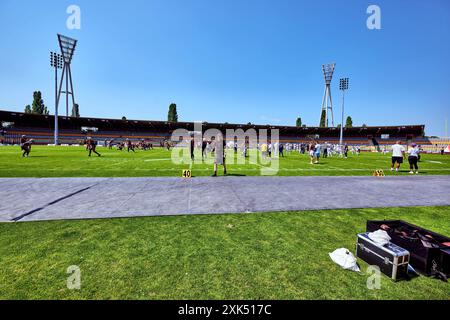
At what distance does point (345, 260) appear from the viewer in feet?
10.4

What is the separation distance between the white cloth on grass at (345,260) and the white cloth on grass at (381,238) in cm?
47

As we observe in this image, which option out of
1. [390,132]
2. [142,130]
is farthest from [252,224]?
[390,132]

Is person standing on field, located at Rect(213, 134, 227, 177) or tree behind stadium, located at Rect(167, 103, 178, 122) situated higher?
tree behind stadium, located at Rect(167, 103, 178, 122)

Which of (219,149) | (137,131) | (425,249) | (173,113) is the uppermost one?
(173,113)

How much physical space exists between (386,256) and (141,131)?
72651 millimetres

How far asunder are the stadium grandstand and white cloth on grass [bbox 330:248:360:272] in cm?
6329

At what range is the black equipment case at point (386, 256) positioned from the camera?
292 centimetres

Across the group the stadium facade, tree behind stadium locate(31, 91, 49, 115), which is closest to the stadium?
the stadium facade

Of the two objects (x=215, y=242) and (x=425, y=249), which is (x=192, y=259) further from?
(x=425, y=249)

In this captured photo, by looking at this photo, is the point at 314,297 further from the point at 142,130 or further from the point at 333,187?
the point at 142,130

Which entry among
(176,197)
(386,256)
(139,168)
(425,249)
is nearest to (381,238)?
(386,256)

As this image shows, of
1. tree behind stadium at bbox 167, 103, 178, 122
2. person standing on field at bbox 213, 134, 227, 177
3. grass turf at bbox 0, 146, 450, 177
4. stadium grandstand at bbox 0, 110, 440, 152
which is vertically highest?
tree behind stadium at bbox 167, 103, 178, 122

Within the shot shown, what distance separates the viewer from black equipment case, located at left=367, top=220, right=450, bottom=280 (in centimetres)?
302

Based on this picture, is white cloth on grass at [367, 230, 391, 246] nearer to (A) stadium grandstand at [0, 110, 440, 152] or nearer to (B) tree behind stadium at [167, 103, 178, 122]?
(A) stadium grandstand at [0, 110, 440, 152]
